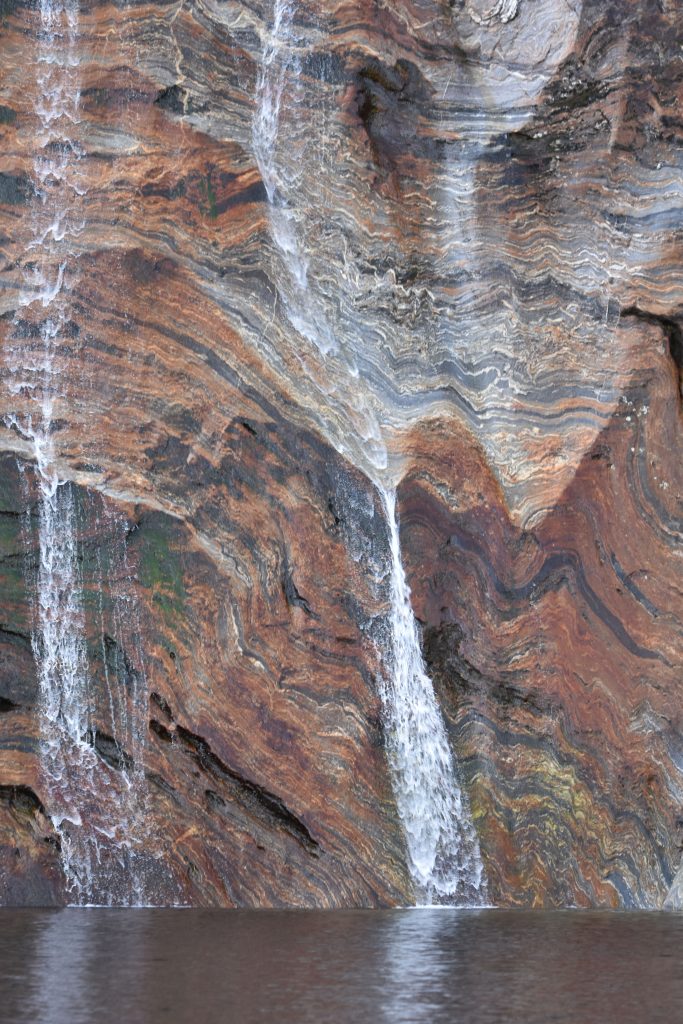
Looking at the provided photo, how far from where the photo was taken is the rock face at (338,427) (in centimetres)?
988

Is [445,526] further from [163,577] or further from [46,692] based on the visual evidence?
[46,692]

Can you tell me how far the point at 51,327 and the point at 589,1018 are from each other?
749cm

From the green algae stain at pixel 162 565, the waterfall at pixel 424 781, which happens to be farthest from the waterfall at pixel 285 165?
the waterfall at pixel 424 781

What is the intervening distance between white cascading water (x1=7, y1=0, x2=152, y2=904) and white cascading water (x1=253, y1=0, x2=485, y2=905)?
1.57 metres

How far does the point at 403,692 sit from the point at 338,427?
211 cm

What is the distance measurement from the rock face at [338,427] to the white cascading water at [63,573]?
0.03 m

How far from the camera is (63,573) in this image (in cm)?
1038

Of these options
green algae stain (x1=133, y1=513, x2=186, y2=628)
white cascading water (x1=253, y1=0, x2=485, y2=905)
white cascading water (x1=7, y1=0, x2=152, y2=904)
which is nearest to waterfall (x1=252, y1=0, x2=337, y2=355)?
white cascading water (x1=253, y1=0, x2=485, y2=905)

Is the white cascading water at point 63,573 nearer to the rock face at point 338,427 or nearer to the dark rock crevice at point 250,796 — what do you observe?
the rock face at point 338,427

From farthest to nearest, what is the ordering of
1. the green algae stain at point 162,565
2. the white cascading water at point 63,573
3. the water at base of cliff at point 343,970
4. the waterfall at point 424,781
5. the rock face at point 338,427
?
the green algae stain at point 162,565, the white cascading water at point 63,573, the rock face at point 338,427, the waterfall at point 424,781, the water at base of cliff at point 343,970

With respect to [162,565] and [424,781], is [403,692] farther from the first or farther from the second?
[162,565]

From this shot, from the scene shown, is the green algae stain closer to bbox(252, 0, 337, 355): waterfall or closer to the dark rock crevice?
A: the dark rock crevice

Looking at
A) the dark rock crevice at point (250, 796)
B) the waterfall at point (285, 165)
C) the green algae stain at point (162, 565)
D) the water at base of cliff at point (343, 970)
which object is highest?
the waterfall at point (285, 165)

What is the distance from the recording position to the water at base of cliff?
15.2 ft
